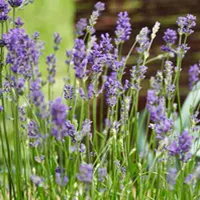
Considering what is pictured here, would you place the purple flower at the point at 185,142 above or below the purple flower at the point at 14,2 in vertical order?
below

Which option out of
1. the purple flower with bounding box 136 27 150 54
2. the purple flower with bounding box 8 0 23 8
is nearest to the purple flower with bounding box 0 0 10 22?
the purple flower with bounding box 8 0 23 8

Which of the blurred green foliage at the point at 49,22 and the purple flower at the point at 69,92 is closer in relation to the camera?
the purple flower at the point at 69,92

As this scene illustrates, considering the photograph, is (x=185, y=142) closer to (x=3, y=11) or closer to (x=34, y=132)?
(x=34, y=132)

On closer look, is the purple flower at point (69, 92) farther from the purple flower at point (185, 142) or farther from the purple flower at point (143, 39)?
the purple flower at point (185, 142)

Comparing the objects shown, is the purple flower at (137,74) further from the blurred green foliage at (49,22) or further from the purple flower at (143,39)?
the blurred green foliage at (49,22)

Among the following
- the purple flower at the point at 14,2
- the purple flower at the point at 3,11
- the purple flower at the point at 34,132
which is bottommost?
the purple flower at the point at 34,132

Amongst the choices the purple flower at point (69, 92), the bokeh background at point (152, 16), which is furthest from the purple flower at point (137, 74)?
the bokeh background at point (152, 16)

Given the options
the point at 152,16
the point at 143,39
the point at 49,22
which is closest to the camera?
the point at 143,39

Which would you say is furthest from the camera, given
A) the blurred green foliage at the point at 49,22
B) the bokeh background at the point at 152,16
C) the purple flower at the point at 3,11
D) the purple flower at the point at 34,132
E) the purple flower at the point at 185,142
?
the blurred green foliage at the point at 49,22

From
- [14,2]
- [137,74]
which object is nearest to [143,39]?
[137,74]

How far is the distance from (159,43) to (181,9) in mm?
289

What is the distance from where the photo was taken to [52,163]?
2.15m

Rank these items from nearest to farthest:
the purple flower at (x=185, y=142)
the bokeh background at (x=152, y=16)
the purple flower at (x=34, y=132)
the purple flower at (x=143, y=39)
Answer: the purple flower at (x=185, y=142) → the purple flower at (x=34, y=132) → the purple flower at (x=143, y=39) → the bokeh background at (x=152, y=16)

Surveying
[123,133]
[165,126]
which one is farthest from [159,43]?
[165,126]
